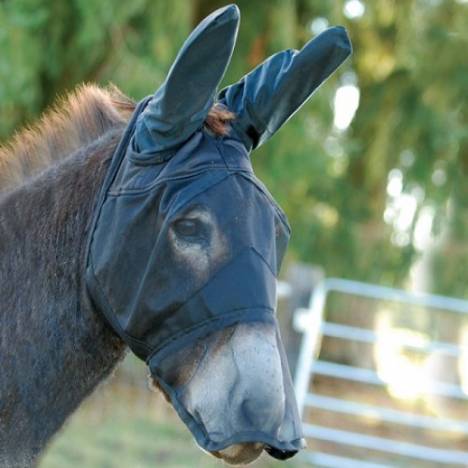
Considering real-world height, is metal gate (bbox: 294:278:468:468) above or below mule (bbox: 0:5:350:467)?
below

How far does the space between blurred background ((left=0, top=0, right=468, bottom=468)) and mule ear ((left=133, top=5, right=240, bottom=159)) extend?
4233 mm

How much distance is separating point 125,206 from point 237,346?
482 mm

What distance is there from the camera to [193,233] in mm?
2443

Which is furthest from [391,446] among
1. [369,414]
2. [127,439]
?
[127,439]

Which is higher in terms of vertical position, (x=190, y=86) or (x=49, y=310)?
(x=190, y=86)

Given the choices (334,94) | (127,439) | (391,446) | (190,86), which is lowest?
(391,446)

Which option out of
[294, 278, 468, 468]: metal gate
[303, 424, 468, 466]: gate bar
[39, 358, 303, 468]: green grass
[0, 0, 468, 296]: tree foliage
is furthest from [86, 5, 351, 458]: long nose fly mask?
[303, 424, 468, 466]: gate bar

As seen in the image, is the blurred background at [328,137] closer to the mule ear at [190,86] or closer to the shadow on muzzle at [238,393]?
the mule ear at [190,86]

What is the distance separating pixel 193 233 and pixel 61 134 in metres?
→ 0.71

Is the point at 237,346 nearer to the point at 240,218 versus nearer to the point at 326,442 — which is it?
the point at 240,218

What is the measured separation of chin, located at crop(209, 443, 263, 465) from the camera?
235 cm

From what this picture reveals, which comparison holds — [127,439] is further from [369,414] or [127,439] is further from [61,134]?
[61,134]

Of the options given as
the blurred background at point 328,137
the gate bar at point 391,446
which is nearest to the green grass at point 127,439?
the blurred background at point 328,137

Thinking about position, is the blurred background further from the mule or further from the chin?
the chin
